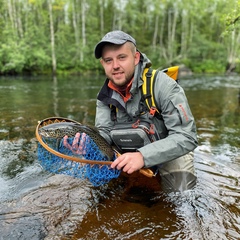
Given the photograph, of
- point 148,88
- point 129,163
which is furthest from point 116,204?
point 148,88

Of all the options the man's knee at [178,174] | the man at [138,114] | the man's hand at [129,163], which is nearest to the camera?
the man's hand at [129,163]

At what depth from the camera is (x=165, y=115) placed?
315 cm

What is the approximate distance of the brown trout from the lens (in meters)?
3.11

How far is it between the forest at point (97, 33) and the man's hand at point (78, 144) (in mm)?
25519

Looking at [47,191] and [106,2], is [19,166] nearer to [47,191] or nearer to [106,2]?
[47,191]

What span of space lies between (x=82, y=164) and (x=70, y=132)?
415 mm

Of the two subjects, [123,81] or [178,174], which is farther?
[178,174]

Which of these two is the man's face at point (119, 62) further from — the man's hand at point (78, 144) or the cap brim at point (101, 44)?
the man's hand at point (78, 144)

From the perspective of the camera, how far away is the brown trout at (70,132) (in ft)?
10.2

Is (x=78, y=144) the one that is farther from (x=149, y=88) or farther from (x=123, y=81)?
A: (x=149, y=88)

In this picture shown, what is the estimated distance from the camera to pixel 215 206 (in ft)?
10.9

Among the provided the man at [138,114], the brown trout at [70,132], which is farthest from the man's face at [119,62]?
the brown trout at [70,132]

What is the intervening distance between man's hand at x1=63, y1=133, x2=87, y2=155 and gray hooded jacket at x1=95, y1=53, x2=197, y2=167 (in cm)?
65

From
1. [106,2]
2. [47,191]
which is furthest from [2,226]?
[106,2]
